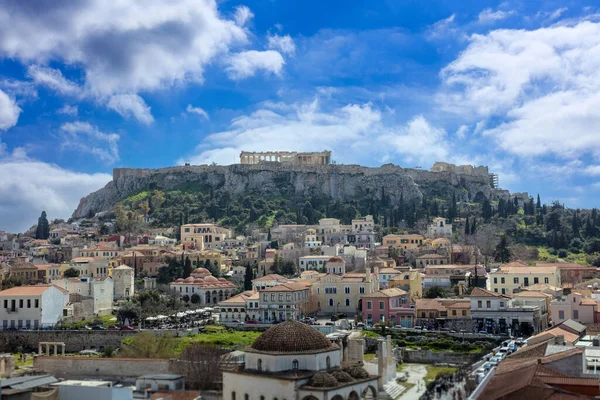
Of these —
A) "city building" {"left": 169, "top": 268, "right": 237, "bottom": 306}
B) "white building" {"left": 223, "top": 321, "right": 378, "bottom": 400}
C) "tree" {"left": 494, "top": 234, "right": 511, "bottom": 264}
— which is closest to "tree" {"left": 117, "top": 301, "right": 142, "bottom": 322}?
"city building" {"left": 169, "top": 268, "right": 237, "bottom": 306}

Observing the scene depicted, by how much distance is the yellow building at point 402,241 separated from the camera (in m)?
96.5

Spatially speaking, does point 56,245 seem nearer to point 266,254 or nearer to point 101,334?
point 266,254

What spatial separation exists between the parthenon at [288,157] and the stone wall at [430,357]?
90308 millimetres

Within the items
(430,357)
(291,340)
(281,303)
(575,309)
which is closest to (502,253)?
(281,303)

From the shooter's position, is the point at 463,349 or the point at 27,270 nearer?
the point at 463,349

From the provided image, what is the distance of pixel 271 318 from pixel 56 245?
51.8 meters

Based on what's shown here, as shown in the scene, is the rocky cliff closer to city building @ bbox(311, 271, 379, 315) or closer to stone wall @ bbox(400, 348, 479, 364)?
city building @ bbox(311, 271, 379, 315)

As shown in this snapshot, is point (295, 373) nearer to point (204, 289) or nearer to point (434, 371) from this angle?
point (434, 371)

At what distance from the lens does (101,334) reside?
59.7 metres

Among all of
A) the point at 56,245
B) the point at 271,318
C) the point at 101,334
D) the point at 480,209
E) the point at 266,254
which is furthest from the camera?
the point at 480,209

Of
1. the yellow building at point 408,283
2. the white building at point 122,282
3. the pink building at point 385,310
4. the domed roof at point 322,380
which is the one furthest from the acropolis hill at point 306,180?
the domed roof at point 322,380

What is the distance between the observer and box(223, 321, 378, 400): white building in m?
31.6

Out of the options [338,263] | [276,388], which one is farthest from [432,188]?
[276,388]

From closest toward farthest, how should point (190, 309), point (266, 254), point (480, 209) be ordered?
point (190, 309) < point (266, 254) < point (480, 209)
